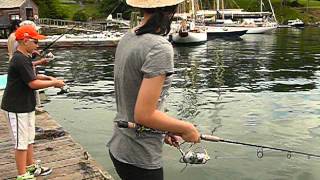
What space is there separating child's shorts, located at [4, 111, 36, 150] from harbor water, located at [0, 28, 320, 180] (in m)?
3.24

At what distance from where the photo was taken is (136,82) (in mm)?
3010

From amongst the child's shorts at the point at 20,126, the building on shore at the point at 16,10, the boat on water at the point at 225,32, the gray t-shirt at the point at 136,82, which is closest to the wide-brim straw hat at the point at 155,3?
the gray t-shirt at the point at 136,82

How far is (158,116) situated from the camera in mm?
2855

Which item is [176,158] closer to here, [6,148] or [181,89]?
[6,148]

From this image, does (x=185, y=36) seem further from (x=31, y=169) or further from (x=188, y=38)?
(x=31, y=169)

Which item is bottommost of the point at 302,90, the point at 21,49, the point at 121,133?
the point at 302,90

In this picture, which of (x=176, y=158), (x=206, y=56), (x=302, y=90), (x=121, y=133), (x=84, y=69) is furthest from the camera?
(x=206, y=56)

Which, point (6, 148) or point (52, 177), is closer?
point (52, 177)

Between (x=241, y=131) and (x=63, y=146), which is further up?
(x=63, y=146)

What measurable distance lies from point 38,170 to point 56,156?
0.95 m

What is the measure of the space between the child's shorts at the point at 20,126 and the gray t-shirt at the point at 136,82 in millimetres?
2898

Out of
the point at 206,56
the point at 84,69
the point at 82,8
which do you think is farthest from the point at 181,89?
the point at 82,8

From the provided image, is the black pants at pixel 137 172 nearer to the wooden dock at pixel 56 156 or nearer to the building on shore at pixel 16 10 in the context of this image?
the wooden dock at pixel 56 156

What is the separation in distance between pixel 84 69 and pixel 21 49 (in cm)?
2192
